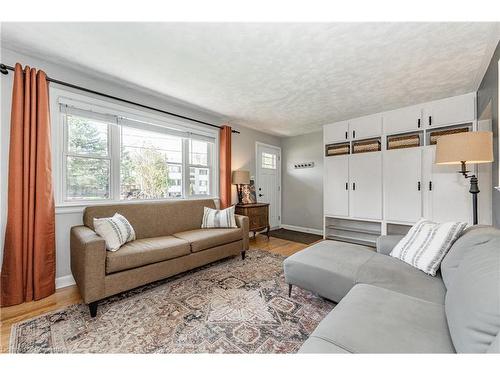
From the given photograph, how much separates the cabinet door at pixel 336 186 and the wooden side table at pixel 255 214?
3.96 feet

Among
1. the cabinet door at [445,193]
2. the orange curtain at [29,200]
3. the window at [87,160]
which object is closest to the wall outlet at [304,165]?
the cabinet door at [445,193]

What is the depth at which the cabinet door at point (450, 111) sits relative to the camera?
284 centimetres

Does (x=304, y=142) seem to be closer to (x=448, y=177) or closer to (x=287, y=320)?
(x=448, y=177)

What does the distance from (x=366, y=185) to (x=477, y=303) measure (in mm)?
3159

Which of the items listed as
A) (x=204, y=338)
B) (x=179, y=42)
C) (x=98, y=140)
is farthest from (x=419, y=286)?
(x=98, y=140)

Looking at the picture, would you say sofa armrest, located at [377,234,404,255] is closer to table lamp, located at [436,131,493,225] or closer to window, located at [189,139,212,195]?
table lamp, located at [436,131,493,225]

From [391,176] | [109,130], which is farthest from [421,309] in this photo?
[109,130]

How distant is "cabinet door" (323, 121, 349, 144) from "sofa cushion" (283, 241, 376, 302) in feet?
8.07

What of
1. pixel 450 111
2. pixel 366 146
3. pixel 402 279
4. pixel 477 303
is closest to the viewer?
pixel 477 303

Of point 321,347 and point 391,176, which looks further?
point 391,176

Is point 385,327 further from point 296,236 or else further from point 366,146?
point 296,236

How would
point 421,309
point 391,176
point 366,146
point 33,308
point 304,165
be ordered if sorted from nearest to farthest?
1. point 421,309
2. point 33,308
3. point 391,176
4. point 366,146
5. point 304,165

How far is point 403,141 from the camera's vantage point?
3.33 metres

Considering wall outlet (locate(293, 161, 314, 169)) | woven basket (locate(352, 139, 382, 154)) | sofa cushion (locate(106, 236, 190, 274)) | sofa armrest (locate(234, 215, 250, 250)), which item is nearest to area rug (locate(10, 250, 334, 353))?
sofa cushion (locate(106, 236, 190, 274))
